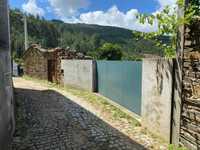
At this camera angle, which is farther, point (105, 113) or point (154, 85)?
point (105, 113)

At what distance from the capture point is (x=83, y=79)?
13.2 m

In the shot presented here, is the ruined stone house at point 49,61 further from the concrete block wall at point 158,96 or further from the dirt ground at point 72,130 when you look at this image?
the concrete block wall at point 158,96

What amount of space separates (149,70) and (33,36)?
150ft

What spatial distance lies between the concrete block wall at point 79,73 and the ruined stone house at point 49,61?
0.83m

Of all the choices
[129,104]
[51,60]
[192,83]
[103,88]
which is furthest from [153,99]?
[51,60]

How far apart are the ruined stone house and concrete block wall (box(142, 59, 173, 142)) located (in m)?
9.82

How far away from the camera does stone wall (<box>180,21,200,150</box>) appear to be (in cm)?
475

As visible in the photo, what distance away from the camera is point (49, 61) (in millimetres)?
17266

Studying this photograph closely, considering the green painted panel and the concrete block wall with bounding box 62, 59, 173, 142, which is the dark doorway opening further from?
the concrete block wall with bounding box 62, 59, 173, 142

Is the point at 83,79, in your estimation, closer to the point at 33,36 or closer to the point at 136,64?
the point at 136,64

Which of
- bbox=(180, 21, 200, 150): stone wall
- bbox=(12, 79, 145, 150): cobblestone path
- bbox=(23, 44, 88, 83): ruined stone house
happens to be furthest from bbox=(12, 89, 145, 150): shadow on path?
bbox=(23, 44, 88, 83): ruined stone house

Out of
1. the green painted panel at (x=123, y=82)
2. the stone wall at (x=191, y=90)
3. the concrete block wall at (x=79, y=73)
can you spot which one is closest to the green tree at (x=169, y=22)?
the stone wall at (x=191, y=90)

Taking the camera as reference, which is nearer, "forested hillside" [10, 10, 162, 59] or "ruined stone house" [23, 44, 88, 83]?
"ruined stone house" [23, 44, 88, 83]

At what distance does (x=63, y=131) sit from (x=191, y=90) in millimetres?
3465
